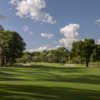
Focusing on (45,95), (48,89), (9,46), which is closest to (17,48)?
(9,46)

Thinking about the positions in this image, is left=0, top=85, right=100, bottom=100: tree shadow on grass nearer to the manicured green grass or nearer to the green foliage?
the manicured green grass

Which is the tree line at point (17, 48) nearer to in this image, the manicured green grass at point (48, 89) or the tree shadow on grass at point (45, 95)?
the manicured green grass at point (48, 89)

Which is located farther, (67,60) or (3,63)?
(67,60)

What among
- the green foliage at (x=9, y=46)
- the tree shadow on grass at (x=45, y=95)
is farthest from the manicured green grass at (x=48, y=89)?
the green foliage at (x=9, y=46)

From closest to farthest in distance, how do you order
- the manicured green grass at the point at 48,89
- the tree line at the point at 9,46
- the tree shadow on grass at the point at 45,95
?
1. the tree shadow on grass at the point at 45,95
2. the manicured green grass at the point at 48,89
3. the tree line at the point at 9,46

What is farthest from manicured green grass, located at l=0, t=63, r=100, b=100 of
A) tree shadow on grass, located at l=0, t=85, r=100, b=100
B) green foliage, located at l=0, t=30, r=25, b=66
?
green foliage, located at l=0, t=30, r=25, b=66

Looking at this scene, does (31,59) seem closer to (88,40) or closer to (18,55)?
(18,55)

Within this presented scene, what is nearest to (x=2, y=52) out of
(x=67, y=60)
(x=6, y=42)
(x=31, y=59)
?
(x=6, y=42)

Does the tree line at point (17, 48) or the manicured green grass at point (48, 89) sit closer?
the manicured green grass at point (48, 89)

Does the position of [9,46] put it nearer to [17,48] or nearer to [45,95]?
[17,48]

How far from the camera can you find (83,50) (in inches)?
1746

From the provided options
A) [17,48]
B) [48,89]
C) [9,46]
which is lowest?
[48,89]

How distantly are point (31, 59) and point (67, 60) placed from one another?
1613cm

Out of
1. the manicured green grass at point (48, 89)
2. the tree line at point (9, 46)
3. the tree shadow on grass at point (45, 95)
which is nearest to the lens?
the tree shadow on grass at point (45, 95)
